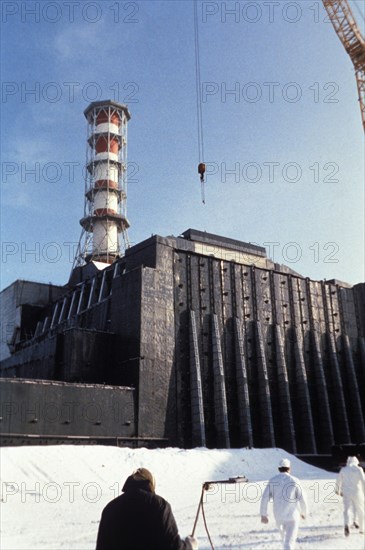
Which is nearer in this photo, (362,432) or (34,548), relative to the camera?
(34,548)

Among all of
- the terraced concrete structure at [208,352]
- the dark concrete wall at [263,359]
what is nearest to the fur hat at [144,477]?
the terraced concrete structure at [208,352]

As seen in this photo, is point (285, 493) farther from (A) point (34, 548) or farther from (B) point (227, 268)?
(B) point (227, 268)

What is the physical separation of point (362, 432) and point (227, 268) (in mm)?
14714

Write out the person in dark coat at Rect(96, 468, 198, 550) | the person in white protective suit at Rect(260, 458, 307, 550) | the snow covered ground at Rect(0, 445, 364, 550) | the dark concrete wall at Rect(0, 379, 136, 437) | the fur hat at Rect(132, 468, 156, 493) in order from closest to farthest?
the person in dark coat at Rect(96, 468, 198, 550) → the fur hat at Rect(132, 468, 156, 493) → the person in white protective suit at Rect(260, 458, 307, 550) → the snow covered ground at Rect(0, 445, 364, 550) → the dark concrete wall at Rect(0, 379, 136, 437)

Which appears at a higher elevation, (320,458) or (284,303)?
(284,303)

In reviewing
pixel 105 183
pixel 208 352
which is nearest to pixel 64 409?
pixel 208 352

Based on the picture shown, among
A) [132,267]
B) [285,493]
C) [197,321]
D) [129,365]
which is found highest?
[132,267]

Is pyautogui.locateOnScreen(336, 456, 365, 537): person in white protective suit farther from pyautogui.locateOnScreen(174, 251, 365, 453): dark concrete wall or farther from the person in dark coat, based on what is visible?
pyautogui.locateOnScreen(174, 251, 365, 453): dark concrete wall

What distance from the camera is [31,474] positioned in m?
20.1

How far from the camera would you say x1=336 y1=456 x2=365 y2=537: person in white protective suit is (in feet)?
37.8

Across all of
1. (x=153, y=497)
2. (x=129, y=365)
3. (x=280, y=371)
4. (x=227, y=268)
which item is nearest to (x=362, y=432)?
(x=280, y=371)

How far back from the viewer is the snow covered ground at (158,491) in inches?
467

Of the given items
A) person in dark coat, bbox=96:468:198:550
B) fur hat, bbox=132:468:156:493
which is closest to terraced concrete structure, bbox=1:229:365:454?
fur hat, bbox=132:468:156:493

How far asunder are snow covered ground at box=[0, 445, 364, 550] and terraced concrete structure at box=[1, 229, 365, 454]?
3.56 m
